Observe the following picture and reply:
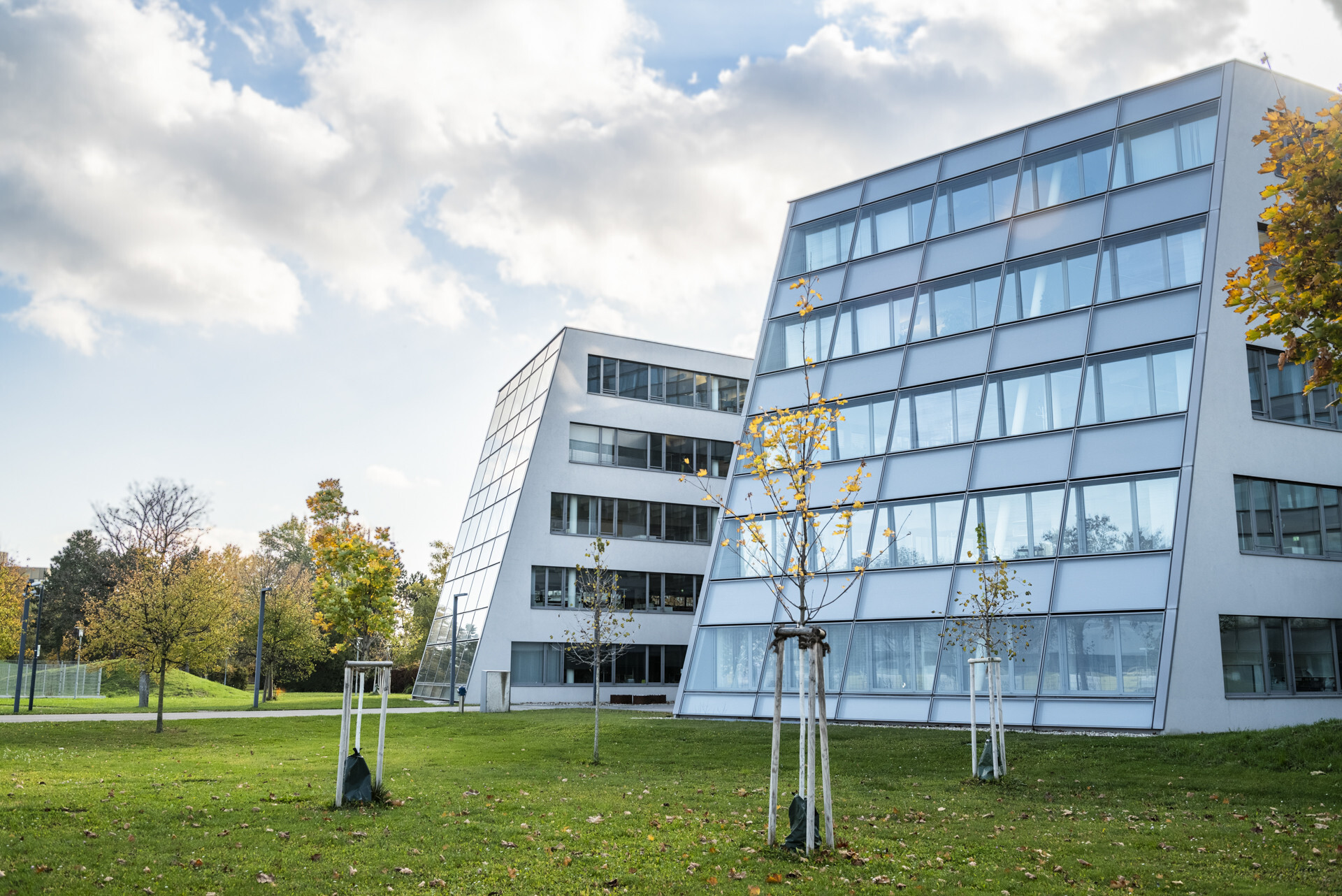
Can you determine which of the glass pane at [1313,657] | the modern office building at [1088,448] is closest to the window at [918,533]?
the modern office building at [1088,448]

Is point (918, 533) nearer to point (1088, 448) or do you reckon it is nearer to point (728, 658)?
point (1088, 448)

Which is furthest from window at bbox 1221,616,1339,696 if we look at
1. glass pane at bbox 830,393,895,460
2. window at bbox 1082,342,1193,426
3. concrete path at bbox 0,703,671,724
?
concrete path at bbox 0,703,671,724

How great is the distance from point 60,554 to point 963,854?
82568 millimetres

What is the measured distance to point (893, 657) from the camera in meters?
25.5

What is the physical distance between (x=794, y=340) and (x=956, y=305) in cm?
532

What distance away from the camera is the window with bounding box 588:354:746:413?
45688mm

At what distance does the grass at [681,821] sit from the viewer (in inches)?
346

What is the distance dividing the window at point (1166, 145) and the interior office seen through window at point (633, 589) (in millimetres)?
24792

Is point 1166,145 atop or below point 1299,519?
atop

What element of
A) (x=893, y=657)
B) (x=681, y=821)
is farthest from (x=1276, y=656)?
(x=681, y=821)

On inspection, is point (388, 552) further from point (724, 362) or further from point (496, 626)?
point (724, 362)

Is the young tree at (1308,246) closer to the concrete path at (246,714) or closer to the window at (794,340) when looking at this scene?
the window at (794,340)

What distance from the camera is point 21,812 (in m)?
A: 11.3

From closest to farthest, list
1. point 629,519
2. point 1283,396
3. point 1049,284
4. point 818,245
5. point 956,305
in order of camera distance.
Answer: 1. point 1283,396
2. point 1049,284
3. point 956,305
4. point 818,245
5. point 629,519
